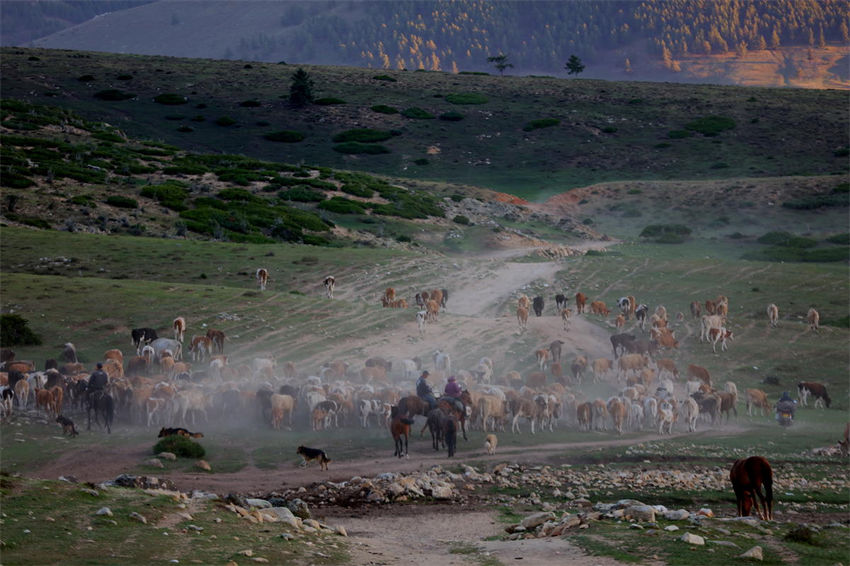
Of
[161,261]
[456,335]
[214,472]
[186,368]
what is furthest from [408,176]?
[214,472]

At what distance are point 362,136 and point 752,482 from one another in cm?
8939

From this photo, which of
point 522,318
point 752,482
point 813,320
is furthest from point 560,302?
point 752,482

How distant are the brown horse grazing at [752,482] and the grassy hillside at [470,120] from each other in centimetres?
7016

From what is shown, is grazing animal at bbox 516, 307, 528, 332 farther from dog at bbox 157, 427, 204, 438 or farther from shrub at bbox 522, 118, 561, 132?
shrub at bbox 522, 118, 561, 132

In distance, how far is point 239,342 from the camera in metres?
34.5

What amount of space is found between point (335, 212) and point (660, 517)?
52046mm

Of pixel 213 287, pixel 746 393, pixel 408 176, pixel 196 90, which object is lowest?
pixel 746 393

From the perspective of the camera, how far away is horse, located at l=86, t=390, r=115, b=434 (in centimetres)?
2508

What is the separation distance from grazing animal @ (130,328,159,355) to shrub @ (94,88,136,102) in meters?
80.7

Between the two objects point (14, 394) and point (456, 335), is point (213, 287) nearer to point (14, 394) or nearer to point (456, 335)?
point (456, 335)

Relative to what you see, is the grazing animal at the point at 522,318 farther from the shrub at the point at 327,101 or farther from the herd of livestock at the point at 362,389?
the shrub at the point at 327,101

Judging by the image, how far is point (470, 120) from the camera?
11194 centimetres

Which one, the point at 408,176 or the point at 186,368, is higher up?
the point at 408,176

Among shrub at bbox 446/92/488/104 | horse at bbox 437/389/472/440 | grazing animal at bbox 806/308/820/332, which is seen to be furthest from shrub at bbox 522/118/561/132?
horse at bbox 437/389/472/440
